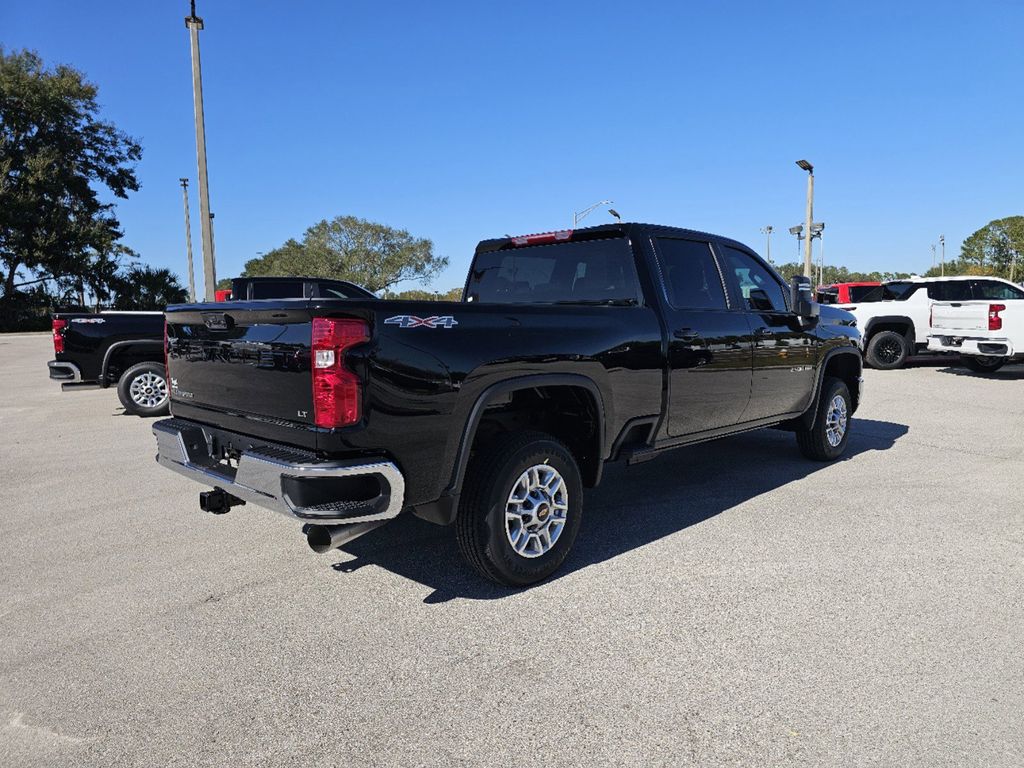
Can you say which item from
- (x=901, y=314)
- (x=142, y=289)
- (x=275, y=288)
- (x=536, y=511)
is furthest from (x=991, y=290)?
(x=142, y=289)

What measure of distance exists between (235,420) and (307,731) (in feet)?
5.27

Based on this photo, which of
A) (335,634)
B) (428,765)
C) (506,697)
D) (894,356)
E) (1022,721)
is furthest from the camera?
(894,356)

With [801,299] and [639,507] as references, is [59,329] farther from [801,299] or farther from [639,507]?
[801,299]

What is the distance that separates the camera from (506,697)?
272cm

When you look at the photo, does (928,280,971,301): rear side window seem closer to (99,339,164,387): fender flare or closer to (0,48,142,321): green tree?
(99,339,164,387): fender flare

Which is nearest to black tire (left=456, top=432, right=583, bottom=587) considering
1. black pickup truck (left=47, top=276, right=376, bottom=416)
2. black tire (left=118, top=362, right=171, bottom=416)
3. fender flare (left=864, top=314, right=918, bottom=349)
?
black tire (left=118, top=362, right=171, bottom=416)

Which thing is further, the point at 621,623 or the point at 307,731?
the point at 621,623

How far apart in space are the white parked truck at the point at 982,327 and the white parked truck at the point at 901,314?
0.77m

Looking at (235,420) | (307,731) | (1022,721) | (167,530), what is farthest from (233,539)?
(1022,721)

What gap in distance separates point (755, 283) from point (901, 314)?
10919 millimetres

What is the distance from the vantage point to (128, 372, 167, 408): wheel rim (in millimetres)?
9359

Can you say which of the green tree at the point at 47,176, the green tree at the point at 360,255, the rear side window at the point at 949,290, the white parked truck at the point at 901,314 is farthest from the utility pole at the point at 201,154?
the green tree at the point at 360,255

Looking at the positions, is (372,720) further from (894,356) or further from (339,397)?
(894,356)

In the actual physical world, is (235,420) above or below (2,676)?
above
